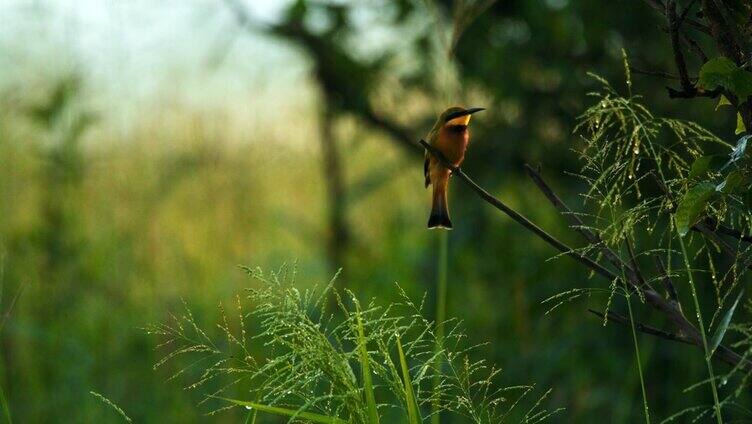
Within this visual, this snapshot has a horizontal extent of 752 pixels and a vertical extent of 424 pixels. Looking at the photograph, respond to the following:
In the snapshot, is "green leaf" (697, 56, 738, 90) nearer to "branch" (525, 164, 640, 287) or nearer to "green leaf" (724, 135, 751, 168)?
"green leaf" (724, 135, 751, 168)

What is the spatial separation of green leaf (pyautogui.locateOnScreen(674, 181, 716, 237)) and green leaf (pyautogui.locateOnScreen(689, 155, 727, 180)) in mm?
23

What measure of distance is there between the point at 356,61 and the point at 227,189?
0.86m

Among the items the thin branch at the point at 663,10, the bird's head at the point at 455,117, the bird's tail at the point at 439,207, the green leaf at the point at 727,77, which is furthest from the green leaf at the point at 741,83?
the bird's tail at the point at 439,207

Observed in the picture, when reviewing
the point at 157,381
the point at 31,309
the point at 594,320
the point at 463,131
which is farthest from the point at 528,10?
the point at 31,309

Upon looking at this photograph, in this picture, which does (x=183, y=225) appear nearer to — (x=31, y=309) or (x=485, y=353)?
(x=31, y=309)

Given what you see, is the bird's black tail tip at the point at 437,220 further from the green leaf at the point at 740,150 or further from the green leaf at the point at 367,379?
the green leaf at the point at 740,150

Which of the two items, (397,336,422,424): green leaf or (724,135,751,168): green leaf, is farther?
(397,336,422,424): green leaf

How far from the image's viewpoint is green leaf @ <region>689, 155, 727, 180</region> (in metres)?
1.01

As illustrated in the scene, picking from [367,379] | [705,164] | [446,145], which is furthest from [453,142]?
[705,164]

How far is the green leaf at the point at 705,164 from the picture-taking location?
3.30ft

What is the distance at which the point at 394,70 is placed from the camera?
3.38 metres

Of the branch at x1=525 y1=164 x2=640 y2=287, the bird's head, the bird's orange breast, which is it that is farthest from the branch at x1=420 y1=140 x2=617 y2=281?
the bird's orange breast

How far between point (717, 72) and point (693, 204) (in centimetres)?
12

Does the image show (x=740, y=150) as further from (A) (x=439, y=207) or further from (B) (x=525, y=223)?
(A) (x=439, y=207)
